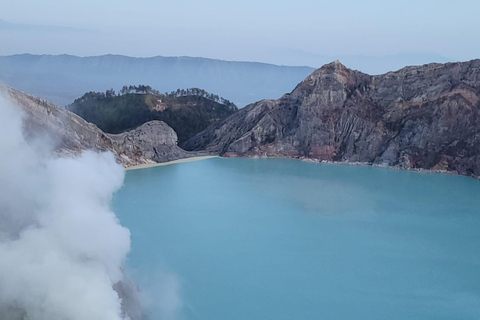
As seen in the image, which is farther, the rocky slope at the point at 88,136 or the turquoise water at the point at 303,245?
the rocky slope at the point at 88,136

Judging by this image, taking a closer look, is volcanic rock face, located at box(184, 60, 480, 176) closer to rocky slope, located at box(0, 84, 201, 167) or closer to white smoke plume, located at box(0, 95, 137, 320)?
rocky slope, located at box(0, 84, 201, 167)

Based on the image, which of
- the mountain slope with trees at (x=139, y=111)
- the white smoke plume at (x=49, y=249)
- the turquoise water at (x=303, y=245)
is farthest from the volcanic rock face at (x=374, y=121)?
the white smoke plume at (x=49, y=249)

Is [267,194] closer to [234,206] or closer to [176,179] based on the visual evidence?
[234,206]

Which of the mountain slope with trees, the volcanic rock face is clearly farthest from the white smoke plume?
the mountain slope with trees

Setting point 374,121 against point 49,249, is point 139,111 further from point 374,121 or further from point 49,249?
point 49,249

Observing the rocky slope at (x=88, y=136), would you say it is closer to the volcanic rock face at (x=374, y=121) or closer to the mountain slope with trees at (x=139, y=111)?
the volcanic rock face at (x=374, y=121)

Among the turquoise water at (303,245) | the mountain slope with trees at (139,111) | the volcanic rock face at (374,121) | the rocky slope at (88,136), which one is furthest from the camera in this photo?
the mountain slope with trees at (139,111)

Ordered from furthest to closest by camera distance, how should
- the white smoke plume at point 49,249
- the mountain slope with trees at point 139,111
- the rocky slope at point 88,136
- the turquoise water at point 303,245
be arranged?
the mountain slope with trees at point 139,111 < the rocky slope at point 88,136 < the turquoise water at point 303,245 < the white smoke plume at point 49,249
